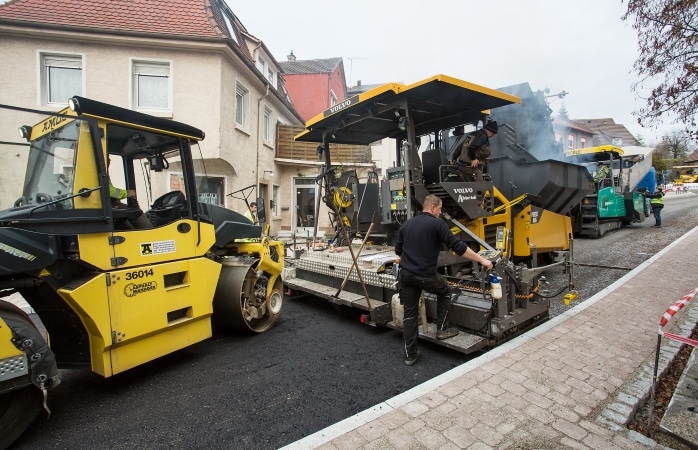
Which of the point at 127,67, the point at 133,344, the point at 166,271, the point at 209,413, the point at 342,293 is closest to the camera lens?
the point at 209,413

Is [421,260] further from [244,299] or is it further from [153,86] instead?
[153,86]

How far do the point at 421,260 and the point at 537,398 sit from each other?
1451 mm

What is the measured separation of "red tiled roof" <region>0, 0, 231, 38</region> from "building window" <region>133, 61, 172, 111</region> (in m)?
0.89

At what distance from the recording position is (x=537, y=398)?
2.99m

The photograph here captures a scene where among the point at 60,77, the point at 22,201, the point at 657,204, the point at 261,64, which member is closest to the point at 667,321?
the point at 22,201

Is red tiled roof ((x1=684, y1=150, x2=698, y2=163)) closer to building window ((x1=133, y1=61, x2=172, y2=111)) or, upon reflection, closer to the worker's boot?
building window ((x1=133, y1=61, x2=172, y2=111))

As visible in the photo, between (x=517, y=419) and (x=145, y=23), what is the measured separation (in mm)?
12511

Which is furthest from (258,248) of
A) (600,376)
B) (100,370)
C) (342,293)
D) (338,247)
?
(600,376)

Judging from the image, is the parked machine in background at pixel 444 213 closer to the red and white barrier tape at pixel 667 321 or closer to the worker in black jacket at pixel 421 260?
the worker in black jacket at pixel 421 260

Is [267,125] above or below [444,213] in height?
above

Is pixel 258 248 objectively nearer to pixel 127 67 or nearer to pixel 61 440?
pixel 61 440

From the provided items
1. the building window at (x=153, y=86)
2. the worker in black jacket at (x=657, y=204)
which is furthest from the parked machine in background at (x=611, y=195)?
the building window at (x=153, y=86)

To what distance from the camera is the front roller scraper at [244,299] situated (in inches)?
170

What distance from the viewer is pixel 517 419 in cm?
272
